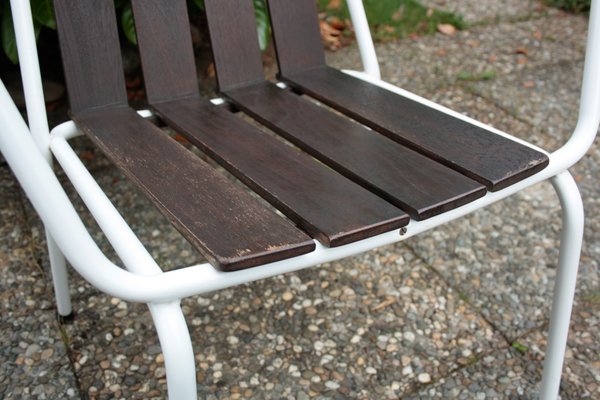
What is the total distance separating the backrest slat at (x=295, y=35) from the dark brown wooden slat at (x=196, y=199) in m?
0.37

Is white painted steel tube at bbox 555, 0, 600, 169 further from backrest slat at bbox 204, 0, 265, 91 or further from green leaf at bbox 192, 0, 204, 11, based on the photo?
green leaf at bbox 192, 0, 204, 11

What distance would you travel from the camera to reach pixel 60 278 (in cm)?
152

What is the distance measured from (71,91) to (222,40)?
0.33 m

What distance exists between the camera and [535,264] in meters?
1.83

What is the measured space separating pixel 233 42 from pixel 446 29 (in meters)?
1.75

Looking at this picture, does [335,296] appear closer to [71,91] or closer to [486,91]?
[71,91]

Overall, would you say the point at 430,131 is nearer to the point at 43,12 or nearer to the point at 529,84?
the point at 43,12

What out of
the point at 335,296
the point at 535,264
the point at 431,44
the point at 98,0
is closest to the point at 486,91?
the point at 431,44

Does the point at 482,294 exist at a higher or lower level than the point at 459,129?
lower

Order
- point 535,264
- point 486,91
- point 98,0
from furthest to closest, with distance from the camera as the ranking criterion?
point 486,91
point 535,264
point 98,0

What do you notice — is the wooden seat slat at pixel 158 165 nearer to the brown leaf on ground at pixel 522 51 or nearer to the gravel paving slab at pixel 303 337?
the gravel paving slab at pixel 303 337

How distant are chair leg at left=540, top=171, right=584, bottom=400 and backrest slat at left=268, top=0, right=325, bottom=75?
23.7 inches

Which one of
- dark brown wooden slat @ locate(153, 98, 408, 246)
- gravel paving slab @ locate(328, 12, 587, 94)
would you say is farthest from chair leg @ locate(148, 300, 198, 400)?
gravel paving slab @ locate(328, 12, 587, 94)

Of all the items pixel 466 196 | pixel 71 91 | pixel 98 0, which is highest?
pixel 98 0
